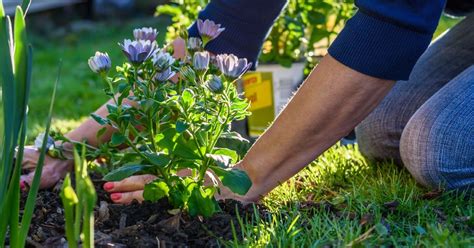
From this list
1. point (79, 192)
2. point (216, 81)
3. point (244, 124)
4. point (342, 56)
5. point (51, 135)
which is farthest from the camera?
point (244, 124)

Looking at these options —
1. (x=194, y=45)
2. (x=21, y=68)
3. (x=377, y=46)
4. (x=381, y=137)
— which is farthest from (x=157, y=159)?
(x=381, y=137)

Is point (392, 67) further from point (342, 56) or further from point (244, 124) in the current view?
point (244, 124)

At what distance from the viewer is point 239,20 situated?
243 centimetres

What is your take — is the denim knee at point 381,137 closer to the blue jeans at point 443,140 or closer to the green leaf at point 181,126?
the blue jeans at point 443,140

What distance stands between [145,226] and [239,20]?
0.83 meters

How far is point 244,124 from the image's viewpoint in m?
2.92

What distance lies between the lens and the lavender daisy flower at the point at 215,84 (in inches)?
65.2

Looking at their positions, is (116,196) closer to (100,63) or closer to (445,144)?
(100,63)

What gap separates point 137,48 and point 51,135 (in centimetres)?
51

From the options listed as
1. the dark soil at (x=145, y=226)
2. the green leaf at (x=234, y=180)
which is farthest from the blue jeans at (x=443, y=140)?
the green leaf at (x=234, y=180)

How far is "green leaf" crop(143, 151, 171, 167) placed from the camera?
1.77 metres

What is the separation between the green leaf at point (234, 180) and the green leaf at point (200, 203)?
0.07 meters

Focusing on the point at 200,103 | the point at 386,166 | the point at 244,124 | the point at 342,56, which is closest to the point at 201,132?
the point at 200,103

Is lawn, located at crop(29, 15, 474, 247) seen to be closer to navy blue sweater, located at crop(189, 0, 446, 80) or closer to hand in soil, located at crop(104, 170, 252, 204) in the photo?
hand in soil, located at crop(104, 170, 252, 204)
